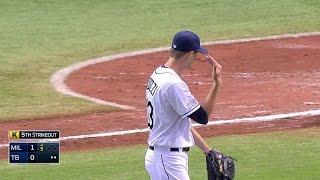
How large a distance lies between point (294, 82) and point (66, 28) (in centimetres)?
724

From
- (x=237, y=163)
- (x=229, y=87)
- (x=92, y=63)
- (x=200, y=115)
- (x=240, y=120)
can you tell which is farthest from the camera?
(x=92, y=63)

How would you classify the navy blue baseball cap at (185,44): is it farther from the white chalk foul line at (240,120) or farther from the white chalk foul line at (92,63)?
the white chalk foul line at (92,63)

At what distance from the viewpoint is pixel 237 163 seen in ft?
34.1

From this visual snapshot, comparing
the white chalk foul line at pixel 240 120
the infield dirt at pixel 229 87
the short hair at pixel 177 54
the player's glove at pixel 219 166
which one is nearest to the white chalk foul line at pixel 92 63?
the infield dirt at pixel 229 87

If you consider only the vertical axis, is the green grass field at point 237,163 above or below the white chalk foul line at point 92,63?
above

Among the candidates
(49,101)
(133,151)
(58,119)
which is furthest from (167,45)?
(133,151)

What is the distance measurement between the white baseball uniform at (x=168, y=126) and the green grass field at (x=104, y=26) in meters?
8.82

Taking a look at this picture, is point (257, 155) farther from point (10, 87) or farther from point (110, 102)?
point (10, 87)

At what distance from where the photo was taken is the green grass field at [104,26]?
722 inches

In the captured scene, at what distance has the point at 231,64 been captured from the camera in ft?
58.6
